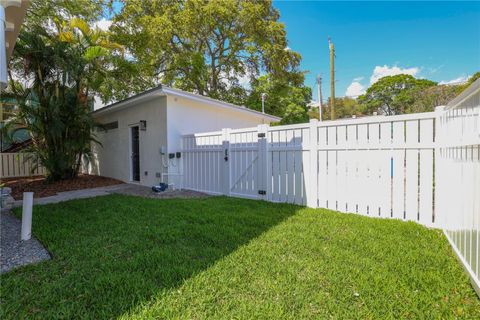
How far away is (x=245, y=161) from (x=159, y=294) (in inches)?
178

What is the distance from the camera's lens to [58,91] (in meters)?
8.34

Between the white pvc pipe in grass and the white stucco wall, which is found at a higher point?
the white stucco wall

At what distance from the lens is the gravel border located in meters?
2.86

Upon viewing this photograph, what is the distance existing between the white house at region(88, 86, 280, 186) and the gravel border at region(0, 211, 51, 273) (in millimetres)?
4263

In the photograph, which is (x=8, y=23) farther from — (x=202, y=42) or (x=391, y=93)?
(x=391, y=93)

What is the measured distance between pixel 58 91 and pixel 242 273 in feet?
29.1

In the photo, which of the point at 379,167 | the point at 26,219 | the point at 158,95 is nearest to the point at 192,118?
the point at 158,95

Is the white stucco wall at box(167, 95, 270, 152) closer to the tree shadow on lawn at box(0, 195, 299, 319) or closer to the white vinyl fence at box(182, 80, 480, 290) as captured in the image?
the white vinyl fence at box(182, 80, 480, 290)

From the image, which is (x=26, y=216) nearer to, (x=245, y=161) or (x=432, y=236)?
(x=245, y=161)

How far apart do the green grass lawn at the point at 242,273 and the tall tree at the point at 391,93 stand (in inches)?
1345

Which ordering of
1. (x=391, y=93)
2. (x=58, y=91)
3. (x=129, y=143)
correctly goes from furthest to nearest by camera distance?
(x=391, y=93)
(x=129, y=143)
(x=58, y=91)

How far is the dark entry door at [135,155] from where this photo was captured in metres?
9.41

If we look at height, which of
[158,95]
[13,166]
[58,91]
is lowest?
[13,166]

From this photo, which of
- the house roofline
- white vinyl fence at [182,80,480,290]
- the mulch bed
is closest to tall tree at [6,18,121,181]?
the mulch bed
